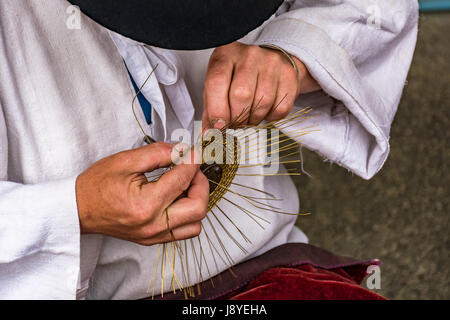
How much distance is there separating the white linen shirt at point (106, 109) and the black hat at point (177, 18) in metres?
0.21

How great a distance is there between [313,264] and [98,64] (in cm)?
47

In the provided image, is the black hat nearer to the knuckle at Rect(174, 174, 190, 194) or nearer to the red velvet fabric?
the knuckle at Rect(174, 174, 190, 194)

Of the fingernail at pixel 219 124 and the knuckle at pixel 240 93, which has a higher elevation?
the knuckle at pixel 240 93

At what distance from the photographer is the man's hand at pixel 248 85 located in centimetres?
66

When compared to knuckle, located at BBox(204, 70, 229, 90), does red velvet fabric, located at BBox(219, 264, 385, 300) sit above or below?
below

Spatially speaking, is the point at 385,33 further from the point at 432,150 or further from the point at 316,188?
the point at 432,150

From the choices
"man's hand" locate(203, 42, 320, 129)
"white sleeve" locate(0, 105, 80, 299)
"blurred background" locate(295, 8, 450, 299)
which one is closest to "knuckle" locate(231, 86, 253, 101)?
"man's hand" locate(203, 42, 320, 129)

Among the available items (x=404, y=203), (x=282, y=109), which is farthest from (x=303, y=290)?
(x=404, y=203)

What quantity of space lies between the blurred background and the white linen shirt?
859 millimetres

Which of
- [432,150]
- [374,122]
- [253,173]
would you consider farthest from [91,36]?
[432,150]

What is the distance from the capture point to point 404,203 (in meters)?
1.78

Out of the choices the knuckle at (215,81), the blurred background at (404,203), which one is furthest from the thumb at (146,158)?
the blurred background at (404,203)

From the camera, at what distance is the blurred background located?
166cm

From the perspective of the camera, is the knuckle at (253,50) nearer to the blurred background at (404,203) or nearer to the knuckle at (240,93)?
the knuckle at (240,93)
